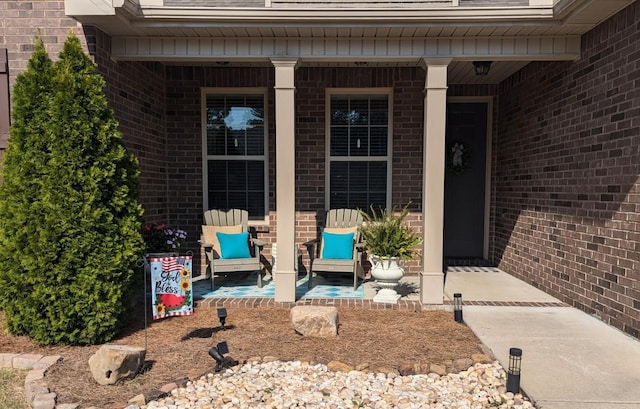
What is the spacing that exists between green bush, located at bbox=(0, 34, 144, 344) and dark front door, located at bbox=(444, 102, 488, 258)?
4.61m

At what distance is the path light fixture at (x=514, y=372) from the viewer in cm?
238

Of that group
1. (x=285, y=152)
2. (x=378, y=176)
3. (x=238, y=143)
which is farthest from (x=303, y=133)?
(x=285, y=152)

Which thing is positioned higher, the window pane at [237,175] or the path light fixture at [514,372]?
the window pane at [237,175]

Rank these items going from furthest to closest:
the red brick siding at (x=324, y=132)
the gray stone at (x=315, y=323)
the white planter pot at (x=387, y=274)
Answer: the red brick siding at (x=324, y=132) < the white planter pot at (x=387, y=274) < the gray stone at (x=315, y=323)

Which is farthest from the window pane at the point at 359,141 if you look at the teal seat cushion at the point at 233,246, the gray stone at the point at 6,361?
the gray stone at the point at 6,361

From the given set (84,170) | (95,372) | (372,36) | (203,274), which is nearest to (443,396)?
(95,372)

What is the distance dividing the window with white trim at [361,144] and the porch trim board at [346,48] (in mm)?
1356

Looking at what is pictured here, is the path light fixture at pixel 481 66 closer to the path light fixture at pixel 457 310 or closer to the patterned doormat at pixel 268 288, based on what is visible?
the path light fixture at pixel 457 310

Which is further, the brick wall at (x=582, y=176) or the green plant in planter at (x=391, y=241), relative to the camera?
the green plant in planter at (x=391, y=241)

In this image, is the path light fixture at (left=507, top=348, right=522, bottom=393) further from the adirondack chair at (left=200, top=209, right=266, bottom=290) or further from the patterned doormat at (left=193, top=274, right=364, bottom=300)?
the adirondack chair at (left=200, top=209, right=266, bottom=290)

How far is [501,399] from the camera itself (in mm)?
2385

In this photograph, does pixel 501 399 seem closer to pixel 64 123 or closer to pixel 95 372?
pixel 95 372

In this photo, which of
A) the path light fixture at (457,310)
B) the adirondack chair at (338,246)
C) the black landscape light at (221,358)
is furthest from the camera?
the adirondack chair at (338,246)

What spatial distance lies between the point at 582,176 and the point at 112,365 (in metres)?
4.39
